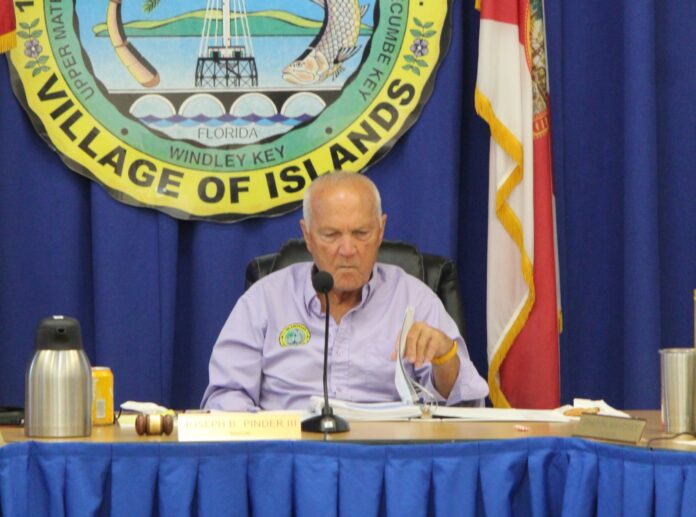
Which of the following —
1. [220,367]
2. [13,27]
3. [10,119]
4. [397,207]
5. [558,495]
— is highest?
[13,27]

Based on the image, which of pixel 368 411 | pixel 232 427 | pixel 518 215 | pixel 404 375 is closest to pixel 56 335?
pixel 232 427

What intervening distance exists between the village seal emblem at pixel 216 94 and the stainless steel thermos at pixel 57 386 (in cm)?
179

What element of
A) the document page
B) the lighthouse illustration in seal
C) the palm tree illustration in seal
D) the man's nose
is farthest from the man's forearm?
the palm tree illustration in seal

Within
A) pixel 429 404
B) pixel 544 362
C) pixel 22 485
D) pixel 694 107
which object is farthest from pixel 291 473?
pixel 694 107

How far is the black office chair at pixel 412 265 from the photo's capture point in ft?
11.4

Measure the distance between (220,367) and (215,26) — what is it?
5.09 ft

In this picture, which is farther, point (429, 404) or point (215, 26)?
point (215, 26)

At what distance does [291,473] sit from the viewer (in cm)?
235

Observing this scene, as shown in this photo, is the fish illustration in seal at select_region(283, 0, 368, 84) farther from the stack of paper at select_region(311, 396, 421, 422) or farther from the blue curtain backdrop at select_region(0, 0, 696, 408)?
the stack of paper at select_region(311, 396, 421, 422)

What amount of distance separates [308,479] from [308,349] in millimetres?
945

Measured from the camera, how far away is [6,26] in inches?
164

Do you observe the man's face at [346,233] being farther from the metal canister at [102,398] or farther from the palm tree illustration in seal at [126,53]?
the palm tree illustration in seal at [126,53]

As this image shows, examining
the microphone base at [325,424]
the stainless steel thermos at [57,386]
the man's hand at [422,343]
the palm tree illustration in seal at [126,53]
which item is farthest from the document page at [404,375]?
the palm tree illustration in seal at [126,53]

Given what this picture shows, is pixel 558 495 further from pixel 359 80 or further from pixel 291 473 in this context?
pixel 359 80
